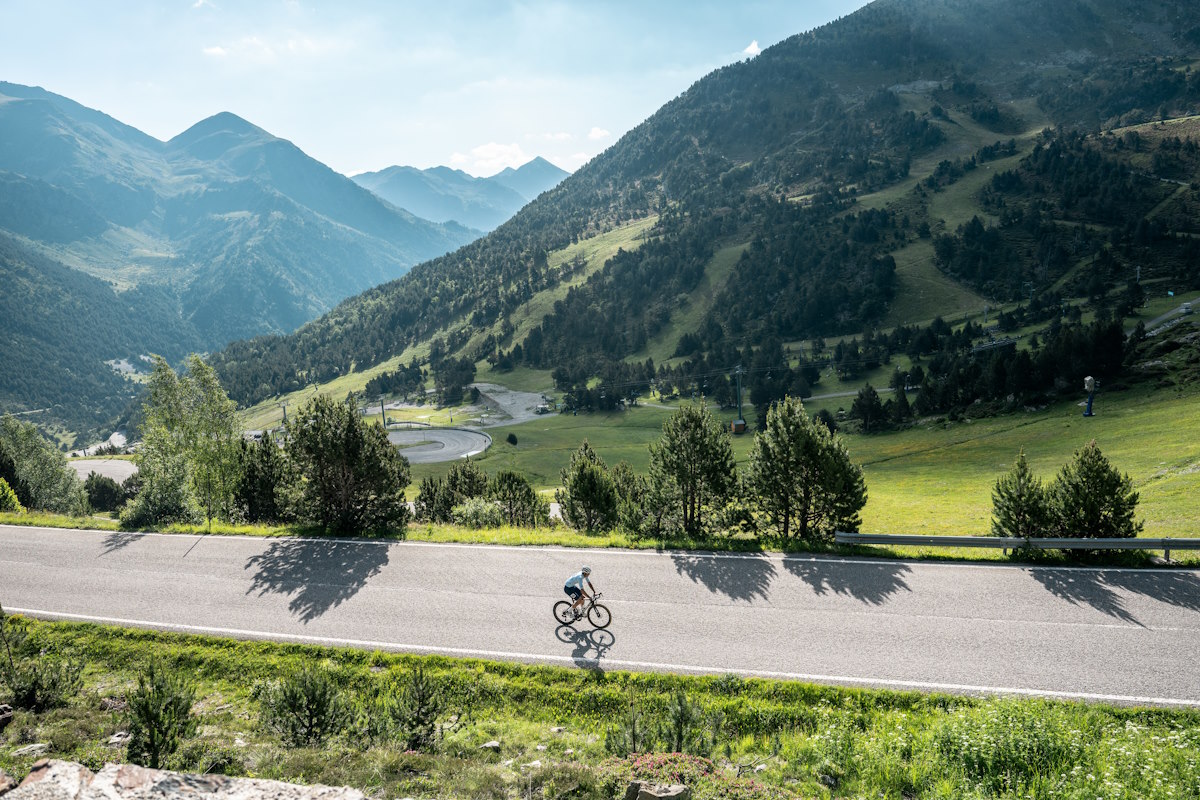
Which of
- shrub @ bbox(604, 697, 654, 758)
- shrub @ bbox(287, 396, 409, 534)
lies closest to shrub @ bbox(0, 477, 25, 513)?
shrub @ bbox(287, 396, 409, 534)

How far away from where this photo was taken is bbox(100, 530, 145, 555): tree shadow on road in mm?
26266

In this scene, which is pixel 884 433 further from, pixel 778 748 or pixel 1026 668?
pixel 778 748

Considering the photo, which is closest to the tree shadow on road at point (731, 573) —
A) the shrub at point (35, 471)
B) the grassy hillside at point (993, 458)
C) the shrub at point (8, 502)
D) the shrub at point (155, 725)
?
the shrub at point (155, 725)

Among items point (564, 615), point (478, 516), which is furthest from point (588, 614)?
point (478, 516)

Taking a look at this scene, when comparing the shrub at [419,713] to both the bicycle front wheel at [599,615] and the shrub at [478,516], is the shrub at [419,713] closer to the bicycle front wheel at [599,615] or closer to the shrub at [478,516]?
the bicycle front wheel at [599,615]

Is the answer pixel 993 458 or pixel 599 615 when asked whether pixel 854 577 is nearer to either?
pixel 599 615

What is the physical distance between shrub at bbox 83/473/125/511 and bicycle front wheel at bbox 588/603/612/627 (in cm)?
10846

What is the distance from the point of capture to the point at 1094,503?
21.1 metres

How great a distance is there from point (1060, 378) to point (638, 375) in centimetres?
11346

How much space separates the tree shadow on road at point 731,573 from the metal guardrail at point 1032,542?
4.15 m

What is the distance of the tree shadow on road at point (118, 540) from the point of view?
26266 millimetres

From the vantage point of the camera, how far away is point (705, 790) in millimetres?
10031

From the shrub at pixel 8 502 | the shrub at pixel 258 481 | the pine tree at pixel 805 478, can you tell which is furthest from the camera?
the shrub at pixel 258 481

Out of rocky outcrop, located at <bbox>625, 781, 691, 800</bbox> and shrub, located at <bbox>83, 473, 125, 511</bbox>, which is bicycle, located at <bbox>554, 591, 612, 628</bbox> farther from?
shrub, located at <bbox>83, 473, 125, 511</bbox>
